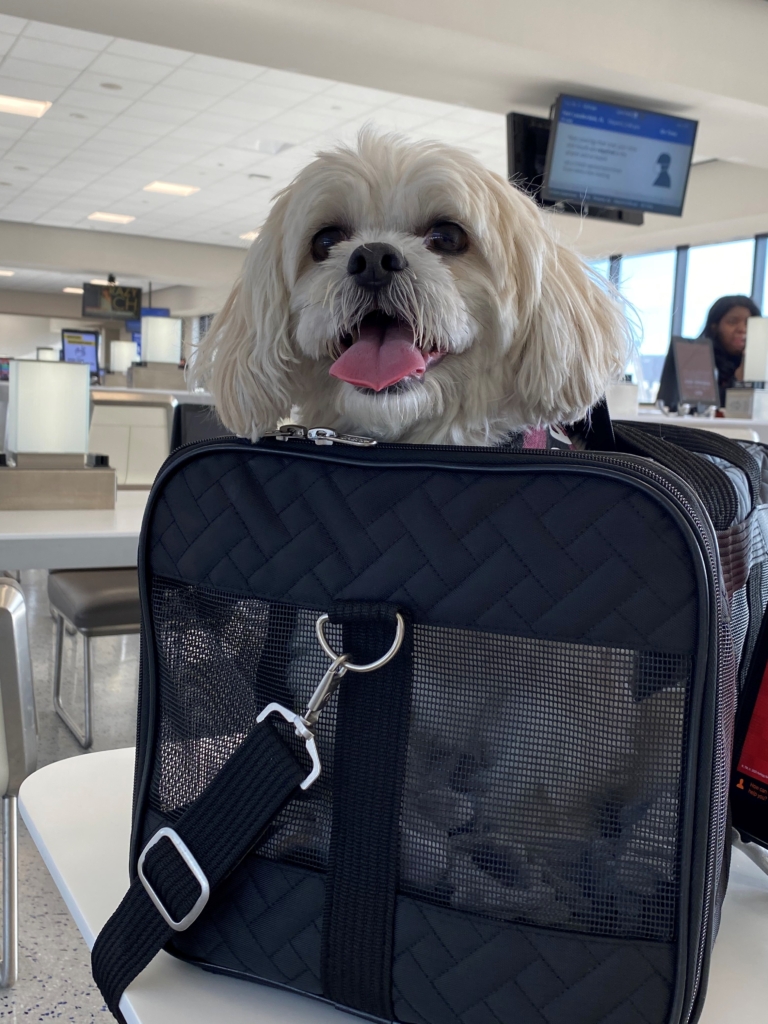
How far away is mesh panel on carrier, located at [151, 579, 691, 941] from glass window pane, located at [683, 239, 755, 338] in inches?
348

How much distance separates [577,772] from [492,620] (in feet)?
0.26

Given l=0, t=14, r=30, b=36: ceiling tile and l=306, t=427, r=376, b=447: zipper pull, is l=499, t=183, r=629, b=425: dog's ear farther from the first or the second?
l=0, t=14, r=30, b=36: ceiling tile

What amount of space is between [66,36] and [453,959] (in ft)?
20.5

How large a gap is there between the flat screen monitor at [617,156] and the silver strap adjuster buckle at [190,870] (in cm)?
497

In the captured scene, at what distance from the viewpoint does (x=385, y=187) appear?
701 mm

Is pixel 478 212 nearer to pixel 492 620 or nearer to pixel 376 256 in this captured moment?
pixel 376 256

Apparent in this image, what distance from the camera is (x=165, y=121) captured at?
7.20 metres

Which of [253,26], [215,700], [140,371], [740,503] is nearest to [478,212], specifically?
[740,503]

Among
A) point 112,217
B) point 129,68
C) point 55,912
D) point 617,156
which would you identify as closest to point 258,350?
point 55,912

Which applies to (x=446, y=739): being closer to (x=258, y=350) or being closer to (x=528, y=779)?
(x=528, y=779)

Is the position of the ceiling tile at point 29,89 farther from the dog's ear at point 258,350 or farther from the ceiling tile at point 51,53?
the dog's ear at point 258,350

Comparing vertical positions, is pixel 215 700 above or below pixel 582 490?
below

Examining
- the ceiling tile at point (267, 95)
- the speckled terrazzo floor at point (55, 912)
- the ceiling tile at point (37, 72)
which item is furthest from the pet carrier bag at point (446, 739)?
the ceiling tile at point (37, 72)

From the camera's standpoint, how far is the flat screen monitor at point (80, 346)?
12200 millimetres
